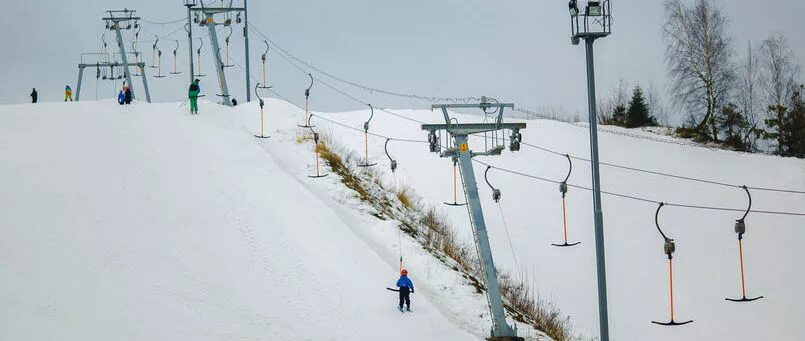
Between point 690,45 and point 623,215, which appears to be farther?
point 690,45

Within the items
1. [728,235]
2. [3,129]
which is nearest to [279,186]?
[3,129]

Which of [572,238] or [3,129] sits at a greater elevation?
[3,129]

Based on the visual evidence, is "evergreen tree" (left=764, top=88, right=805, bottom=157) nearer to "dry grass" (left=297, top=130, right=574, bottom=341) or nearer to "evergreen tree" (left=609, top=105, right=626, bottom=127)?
"evergreen tree" (left=609, top=105, right=626, bottom=127)

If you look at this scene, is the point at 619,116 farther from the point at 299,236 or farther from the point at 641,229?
the point at 299,236

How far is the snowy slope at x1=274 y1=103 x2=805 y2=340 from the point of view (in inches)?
1399

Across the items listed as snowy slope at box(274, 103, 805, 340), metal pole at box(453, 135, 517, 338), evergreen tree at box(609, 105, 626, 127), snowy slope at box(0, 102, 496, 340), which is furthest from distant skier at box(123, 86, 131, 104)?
evergreen tree at box(609, 105, 626, 127)

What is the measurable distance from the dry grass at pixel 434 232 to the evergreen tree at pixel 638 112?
2826 cm

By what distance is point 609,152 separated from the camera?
52188 mm

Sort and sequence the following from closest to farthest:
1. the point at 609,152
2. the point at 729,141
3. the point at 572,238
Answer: the point at 572,238, the point at 609,152, the point at 729,141

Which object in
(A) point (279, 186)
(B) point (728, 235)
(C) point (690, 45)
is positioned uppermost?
(C) point (690, 45)

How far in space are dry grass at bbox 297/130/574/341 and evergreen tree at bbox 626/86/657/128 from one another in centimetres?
2826

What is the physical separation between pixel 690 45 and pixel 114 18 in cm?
3349

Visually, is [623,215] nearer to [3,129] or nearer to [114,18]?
[3,129]

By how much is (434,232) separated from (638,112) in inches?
1369
